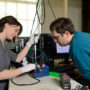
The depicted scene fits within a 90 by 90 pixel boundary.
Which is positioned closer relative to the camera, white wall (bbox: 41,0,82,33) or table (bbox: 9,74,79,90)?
table (bbox: 9,74,79,90)

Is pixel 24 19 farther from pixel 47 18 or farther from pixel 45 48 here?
pixel 45 48

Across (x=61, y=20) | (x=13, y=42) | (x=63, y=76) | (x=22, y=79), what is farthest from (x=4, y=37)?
(x=63, y=76)

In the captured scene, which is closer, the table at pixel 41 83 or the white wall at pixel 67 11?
the table at pixel 41 83

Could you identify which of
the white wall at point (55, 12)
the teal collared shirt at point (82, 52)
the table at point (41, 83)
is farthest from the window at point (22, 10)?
the teal collared shirt at point (82, 52)

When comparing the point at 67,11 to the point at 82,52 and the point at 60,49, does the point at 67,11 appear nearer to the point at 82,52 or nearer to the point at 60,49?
the point at 60,49

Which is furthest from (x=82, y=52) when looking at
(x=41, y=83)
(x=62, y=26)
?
(x=41, y=83)

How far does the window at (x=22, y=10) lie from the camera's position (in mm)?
2848

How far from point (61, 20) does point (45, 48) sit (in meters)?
0.64

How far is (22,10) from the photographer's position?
2980 mm

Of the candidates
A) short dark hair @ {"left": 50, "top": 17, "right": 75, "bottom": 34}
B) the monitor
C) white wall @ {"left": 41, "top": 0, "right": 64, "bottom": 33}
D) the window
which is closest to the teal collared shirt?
short dark hair @ {"left": 50, "top": 17, "right": 75, "bottom": 34}

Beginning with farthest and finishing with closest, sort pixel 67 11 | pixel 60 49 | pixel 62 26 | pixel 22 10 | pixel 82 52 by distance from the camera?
pixel 22 10
pixel 67 11
pixel 60 49
pixel 62 26
pixel 82 52

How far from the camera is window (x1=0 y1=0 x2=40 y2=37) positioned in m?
2.85

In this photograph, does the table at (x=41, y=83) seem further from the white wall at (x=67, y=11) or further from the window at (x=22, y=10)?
the window at (x=22, y=10)

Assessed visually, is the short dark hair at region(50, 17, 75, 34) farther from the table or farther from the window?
the window
